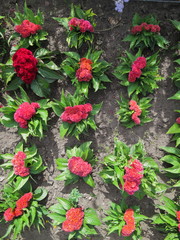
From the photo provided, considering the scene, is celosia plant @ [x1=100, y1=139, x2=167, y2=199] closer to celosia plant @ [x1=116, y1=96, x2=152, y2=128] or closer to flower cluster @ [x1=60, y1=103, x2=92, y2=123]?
celosia plant @ [x1=116, y1=96, x2=152, y2=128]

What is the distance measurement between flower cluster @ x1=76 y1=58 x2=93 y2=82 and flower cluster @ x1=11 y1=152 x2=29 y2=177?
160 centimetres

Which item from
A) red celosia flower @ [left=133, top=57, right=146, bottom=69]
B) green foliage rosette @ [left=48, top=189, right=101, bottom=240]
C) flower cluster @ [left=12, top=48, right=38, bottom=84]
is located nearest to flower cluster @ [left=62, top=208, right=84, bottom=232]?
green foliage rosette @ [left=48, top=189, right=101, bottom=240]

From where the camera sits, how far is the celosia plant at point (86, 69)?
3.56 meters

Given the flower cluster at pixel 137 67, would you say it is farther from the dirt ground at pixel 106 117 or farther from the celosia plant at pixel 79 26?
the celosia plant at pixel 79 26

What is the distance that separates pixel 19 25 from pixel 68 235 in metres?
3.76

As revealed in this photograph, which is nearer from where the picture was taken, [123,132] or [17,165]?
[17,165]

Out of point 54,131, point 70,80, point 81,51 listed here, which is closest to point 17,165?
point 54,131

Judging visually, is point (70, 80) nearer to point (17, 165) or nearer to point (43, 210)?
point (17, 165)

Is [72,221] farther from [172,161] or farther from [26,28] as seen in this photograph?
[26,28]

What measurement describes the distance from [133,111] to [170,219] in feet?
6.13

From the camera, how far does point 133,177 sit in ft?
10.2

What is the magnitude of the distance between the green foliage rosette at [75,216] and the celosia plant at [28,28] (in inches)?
105

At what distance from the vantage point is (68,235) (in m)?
3.87

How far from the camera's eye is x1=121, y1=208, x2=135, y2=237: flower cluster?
3.32 meters
